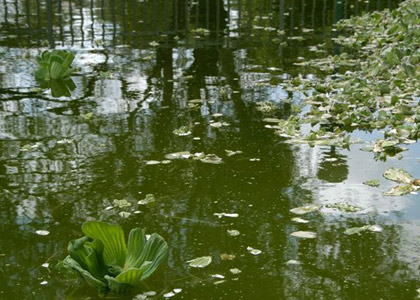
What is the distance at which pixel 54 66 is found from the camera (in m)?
7.96

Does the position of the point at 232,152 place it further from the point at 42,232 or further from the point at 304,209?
the point at 42,232

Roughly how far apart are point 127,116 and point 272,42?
3.83 m

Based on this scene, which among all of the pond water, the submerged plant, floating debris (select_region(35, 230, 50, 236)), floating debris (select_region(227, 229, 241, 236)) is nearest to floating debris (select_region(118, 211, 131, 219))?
the pond water

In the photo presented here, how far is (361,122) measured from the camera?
639cm

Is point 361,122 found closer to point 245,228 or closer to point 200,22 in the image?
point 245,228

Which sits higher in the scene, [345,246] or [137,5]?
[137,5]

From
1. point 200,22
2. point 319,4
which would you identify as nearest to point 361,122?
point 200,22

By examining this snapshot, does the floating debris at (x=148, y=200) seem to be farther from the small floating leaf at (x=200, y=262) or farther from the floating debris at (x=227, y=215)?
the small floating leaf at (x=200, y=262)

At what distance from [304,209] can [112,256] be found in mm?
1355

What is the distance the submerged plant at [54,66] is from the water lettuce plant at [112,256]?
14.4 ft

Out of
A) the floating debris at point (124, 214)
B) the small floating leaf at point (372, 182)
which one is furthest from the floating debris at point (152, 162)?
the small floating leaf at point (372, 182)

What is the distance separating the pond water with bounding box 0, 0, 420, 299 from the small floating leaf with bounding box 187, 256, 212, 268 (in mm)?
54

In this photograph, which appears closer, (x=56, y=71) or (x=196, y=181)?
(x=196, y=181)

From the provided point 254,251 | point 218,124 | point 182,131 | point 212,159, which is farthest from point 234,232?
point 218,124
